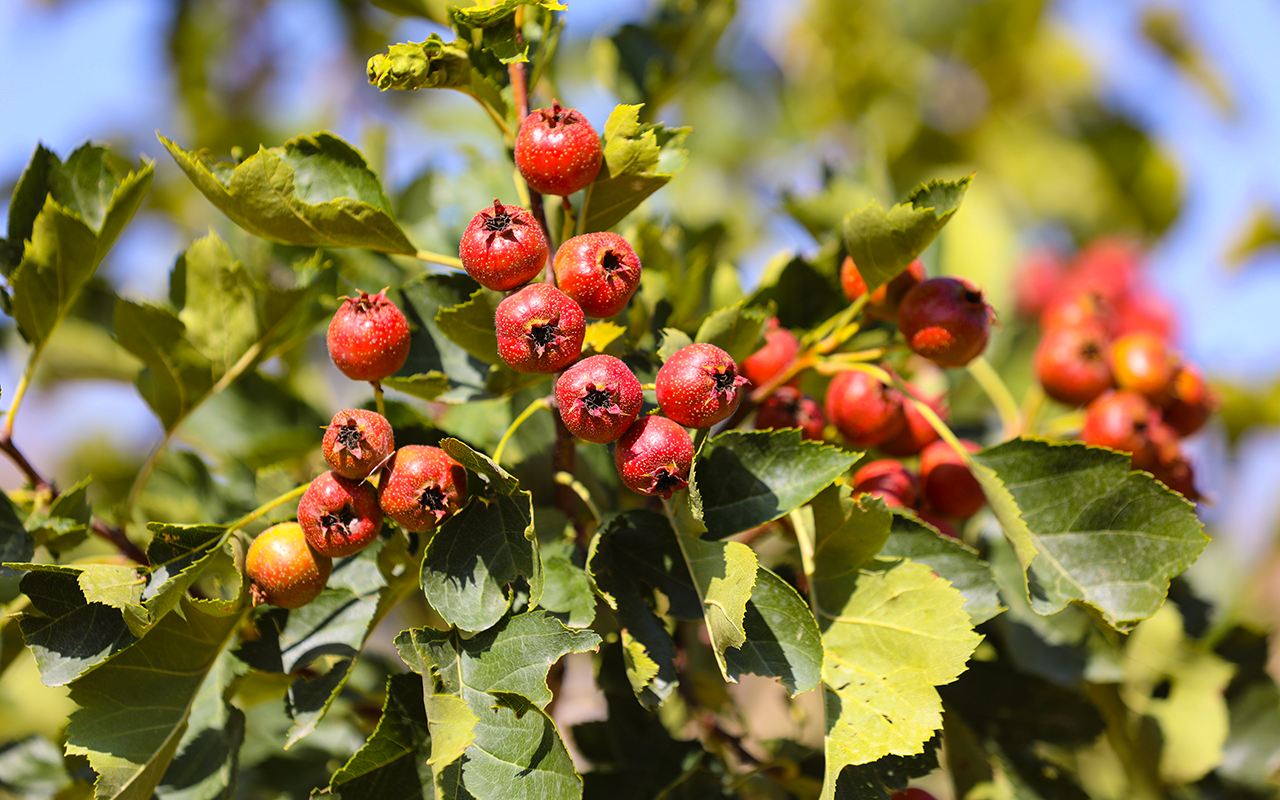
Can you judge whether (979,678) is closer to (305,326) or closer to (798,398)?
(798,398)

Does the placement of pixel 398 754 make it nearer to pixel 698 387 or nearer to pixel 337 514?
pixel 337 514

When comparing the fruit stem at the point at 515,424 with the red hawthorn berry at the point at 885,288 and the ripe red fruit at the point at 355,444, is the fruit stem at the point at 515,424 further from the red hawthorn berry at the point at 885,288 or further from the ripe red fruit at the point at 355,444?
the red hawthorn berry at the point at 885,288

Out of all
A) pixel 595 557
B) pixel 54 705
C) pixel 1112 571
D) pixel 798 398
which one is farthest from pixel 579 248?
pixel 54 705

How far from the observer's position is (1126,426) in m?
1.69

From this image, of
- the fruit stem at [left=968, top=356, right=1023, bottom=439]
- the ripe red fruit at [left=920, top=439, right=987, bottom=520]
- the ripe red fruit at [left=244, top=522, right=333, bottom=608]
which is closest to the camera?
the ripe red fruit at [left=244, top=522, right=333, bottom=608]

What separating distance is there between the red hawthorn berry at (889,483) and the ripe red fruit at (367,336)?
2.73 feet

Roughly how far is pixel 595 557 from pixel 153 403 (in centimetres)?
Answer: 98

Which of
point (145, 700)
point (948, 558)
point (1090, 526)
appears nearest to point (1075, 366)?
point (1090, 526)

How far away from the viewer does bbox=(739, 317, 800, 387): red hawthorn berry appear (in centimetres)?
152

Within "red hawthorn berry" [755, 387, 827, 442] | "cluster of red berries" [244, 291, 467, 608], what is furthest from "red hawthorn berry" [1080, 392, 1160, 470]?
"cluster of red berries" [244, 291, 467, 608]

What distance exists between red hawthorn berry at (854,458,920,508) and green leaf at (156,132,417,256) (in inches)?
35.0

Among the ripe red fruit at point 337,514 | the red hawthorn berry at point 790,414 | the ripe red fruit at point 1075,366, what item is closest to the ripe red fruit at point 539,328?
the ripe red fruit at point 337,514

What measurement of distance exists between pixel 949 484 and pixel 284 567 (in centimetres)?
118

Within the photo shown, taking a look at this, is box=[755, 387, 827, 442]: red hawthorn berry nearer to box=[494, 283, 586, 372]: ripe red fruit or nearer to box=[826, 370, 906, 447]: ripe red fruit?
box=[826, 370, 906, 447]: ripe red fruit
